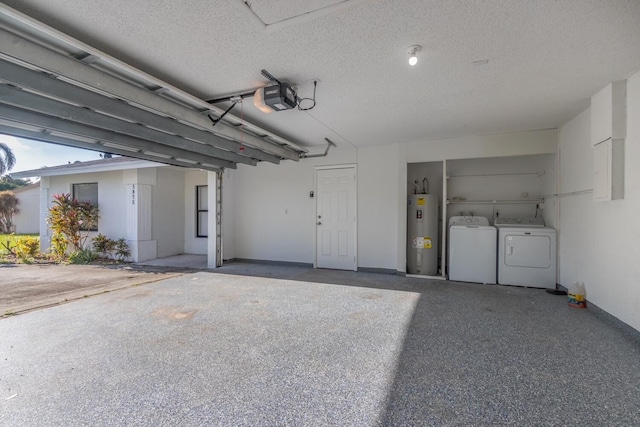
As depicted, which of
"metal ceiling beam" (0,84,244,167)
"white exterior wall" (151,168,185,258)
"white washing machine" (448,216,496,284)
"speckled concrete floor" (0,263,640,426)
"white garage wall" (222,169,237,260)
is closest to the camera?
"speckled concrete floor" (0,263,640,426)

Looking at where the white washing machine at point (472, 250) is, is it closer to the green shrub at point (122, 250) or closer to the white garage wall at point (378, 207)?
the white garage wall at point (378, 207)

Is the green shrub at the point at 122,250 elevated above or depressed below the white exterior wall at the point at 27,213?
below

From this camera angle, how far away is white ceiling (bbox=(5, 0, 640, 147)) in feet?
6.51

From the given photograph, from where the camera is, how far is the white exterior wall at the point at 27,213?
46.9ft

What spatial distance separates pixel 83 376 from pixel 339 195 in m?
4.94

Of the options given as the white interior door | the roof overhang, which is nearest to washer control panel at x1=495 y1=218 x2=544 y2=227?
the white interior door

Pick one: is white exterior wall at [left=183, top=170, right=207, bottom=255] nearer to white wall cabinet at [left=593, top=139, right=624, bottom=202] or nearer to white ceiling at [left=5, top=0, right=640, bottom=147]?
white ceiling at [left=5, top=0, right=640, bottom=147]

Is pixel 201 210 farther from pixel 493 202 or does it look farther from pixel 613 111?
pixel 613 111

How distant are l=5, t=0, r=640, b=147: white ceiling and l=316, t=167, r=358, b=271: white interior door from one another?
8.31 ft

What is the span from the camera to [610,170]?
122 inches

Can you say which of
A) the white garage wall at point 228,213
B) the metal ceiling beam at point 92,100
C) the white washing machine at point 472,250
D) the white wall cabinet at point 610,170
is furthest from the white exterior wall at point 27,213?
the white wall cabinet at point 610,170

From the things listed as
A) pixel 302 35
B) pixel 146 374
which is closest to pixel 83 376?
pixel 146 374

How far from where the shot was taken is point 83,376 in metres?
2.17

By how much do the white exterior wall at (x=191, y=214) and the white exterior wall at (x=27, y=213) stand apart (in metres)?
11.4
